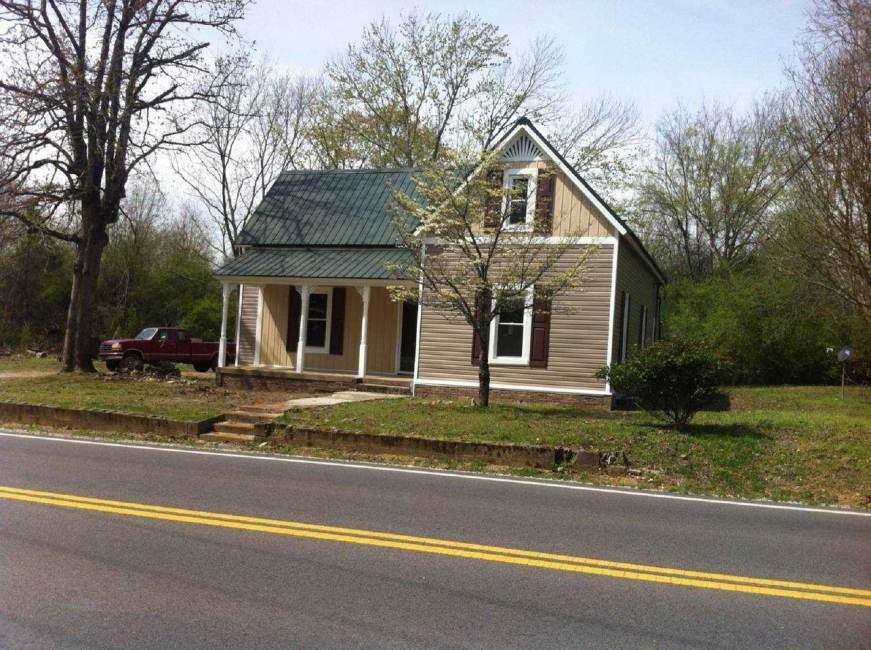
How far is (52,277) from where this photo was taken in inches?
1547

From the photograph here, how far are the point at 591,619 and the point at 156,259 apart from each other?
45.3 m

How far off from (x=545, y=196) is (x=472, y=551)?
1311 centimetres

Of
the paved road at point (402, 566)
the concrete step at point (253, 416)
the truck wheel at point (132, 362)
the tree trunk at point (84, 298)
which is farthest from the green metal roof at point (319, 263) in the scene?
the paved road at point (402, 566)

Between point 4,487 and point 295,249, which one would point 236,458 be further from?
point 295,249

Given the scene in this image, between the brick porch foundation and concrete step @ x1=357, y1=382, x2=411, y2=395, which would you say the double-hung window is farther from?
concrete step @ x1=357, y1=382, x2=411, y2=395

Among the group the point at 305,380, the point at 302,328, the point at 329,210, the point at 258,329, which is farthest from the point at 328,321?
the point at 329,210

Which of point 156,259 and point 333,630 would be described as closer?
point 333,630

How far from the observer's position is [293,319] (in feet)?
76.4

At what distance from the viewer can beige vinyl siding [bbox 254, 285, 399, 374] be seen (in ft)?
73.1

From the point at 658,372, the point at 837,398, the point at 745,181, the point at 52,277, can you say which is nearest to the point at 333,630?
the point at 658,372

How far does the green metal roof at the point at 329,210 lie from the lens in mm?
22828

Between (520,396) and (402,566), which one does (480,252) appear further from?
(402,566)

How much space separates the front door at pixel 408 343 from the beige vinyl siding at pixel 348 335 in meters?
0.22

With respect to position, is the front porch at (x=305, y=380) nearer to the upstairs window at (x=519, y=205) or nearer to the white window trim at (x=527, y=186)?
the upstairs window at (x=519, y=205)
